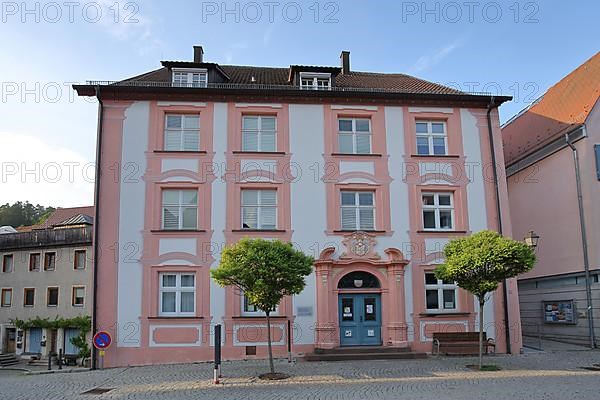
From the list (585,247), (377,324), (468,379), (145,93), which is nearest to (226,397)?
(468,379)

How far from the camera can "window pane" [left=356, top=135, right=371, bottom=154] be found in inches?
800

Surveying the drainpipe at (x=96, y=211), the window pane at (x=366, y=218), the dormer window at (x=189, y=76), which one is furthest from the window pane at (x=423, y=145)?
the drainpipe at (x=96, y=211)

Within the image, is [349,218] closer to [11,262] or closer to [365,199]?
[365,199]

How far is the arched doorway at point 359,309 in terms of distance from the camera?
62.1ft

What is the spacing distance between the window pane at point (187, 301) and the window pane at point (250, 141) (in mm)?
5124

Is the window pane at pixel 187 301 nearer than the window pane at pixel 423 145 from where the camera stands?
Yes

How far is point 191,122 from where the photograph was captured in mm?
20109

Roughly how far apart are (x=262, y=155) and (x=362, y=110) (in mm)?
3841

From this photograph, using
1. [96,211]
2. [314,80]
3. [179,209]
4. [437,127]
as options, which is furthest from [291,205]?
[96,211]

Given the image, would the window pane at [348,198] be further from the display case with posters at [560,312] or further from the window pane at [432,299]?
the display case with posters at [560,312]

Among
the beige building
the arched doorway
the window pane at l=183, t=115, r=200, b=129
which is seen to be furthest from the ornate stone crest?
the beige building

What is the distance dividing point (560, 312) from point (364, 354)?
9025mm

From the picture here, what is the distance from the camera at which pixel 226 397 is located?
40.2ft

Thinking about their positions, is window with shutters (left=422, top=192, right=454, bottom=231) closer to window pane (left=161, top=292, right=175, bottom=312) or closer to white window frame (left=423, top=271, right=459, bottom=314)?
white window frame (left=423, top=271, right=459, bottom=314)
